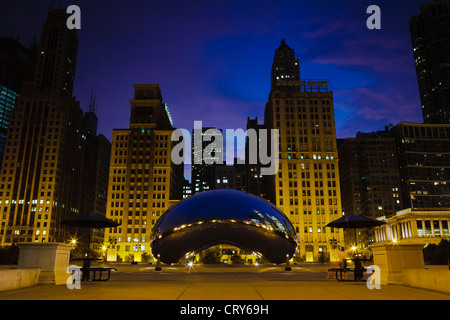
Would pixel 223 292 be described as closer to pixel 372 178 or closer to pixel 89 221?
pixel 89 221

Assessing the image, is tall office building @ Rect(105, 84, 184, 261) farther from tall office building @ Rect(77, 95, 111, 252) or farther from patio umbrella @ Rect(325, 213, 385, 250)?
patio umbrella @ Rect(325, 213, 385, 250)

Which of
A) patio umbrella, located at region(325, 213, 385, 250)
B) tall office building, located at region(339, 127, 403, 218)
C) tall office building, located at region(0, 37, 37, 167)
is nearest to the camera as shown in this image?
patio umbrella, located at region(325, 213, 385, 250)

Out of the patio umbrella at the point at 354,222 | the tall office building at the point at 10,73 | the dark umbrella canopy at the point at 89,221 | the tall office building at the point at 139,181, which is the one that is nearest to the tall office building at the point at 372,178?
the tall office building at the point at 139,181

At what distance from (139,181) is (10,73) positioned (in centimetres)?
10461

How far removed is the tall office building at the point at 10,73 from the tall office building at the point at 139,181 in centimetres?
7501

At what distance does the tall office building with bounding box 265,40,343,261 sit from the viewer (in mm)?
107750

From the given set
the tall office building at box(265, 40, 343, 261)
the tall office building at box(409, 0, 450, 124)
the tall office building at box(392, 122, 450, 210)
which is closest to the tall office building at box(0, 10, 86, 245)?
the tall office building at box(265, 40, 343, 261)

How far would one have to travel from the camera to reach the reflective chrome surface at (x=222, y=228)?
24047 mm

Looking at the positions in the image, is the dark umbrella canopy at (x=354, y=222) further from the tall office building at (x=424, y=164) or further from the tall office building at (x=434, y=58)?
the tall office building at (x=434, y=58)

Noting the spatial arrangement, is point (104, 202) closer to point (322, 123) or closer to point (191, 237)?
point (322, 123)

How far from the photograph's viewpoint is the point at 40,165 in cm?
12975

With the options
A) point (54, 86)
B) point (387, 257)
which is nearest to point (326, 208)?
point (387, 257)

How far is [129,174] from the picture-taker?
4857 inches

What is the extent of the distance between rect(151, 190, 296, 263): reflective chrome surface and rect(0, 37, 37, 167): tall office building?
552 ft
